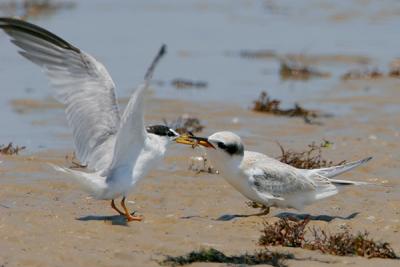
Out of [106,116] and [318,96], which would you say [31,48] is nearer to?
[106,116]

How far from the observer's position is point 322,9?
84.4 feet

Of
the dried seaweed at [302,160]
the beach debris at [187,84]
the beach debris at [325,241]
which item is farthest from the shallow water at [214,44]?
the beach debris at [325,241]

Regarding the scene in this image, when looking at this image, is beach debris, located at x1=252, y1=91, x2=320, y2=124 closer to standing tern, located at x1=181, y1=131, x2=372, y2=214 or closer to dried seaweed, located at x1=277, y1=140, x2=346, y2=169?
dried seaweed, located at x1=277, y1=140, x2=346, y2=169

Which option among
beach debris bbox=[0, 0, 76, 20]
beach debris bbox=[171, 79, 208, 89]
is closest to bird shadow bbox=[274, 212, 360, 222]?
beach debris bbox=[171, 79, 208, 89]

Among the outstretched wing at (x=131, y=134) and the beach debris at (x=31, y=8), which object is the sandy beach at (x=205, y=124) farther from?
the outstretched wing at (x=131, y=134)

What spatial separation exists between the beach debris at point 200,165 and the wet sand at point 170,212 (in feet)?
0.29

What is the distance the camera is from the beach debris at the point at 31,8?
23578mm

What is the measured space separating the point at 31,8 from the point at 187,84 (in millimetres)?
8665

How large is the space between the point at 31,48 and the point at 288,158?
2.95 m

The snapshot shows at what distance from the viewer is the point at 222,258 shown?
24.6ft

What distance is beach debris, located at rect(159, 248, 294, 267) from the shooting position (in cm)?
743

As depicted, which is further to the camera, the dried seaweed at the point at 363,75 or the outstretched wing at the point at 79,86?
A: the dried seaweed at the point at 363,75

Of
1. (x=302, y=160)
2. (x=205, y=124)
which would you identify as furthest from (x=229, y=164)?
(x=205, y=124)

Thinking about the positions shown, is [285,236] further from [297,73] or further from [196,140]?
[297,73]
